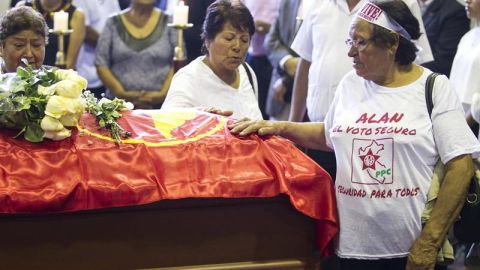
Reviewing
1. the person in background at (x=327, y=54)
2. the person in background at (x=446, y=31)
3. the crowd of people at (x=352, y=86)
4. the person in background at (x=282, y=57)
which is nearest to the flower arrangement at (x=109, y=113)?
the crowd of people at (x=352, y=86)

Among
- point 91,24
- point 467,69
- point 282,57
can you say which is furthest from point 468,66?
point 91,24

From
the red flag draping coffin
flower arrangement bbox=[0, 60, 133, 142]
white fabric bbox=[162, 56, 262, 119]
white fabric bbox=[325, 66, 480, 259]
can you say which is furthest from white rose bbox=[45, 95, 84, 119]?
white fabric bbox=[325, 66, 480, 259]

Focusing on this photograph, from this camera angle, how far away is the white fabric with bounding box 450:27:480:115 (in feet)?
12.9

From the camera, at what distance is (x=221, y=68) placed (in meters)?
3.25

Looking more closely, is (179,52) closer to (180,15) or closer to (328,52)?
(180,15)

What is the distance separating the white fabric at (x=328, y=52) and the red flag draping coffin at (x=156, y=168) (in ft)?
2.70

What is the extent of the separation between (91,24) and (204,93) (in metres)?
1.99

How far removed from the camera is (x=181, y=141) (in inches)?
103

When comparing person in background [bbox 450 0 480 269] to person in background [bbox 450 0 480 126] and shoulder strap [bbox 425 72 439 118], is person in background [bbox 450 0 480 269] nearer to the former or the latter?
person in background [bbox 450 0 480 126]

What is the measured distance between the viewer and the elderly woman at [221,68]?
3180 millimetres

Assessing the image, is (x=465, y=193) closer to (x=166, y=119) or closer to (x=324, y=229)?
(x=324, y=229)

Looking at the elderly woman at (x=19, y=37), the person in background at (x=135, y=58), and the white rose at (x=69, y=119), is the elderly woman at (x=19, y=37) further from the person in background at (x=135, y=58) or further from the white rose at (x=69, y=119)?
the person in background at (x=135, y=58)

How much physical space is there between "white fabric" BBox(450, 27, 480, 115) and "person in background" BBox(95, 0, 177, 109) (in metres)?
1.53

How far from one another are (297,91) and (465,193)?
1.38 metres
